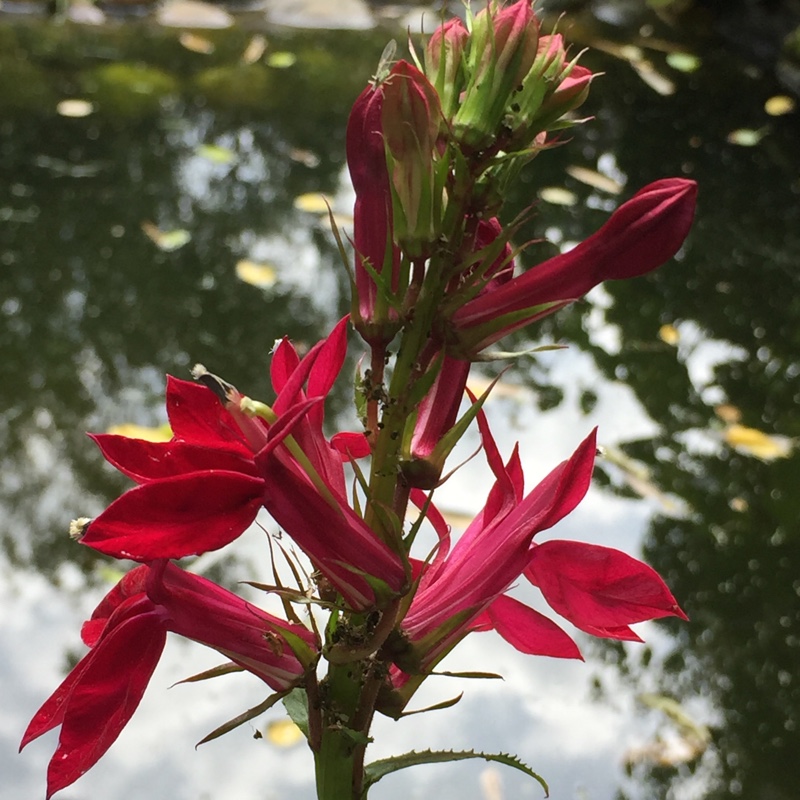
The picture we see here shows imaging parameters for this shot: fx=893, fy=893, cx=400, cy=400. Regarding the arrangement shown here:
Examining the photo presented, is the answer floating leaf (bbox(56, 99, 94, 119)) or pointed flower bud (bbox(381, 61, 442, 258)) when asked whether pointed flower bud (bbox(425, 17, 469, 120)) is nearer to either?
pointed flower bud (bbox(381, 61, 442, 258))

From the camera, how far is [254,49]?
2.14 metres

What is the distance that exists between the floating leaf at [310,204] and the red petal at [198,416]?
1.30 meters

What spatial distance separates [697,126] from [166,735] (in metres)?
1.72

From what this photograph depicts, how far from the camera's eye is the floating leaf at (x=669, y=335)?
1.37 m

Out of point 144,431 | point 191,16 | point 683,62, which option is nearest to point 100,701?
point 144,431

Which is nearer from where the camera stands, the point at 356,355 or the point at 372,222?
the point at 372,222

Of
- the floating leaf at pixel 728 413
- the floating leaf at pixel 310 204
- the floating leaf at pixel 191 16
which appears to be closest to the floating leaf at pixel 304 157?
the floating leaf at pixel 310 204

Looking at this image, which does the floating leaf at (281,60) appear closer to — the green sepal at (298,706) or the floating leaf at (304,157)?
the floating leaf at (304,157)

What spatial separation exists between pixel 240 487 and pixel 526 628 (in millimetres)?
143

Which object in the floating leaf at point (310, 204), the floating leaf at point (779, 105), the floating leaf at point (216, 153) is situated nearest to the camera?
the floating leaf at point (310, 204)

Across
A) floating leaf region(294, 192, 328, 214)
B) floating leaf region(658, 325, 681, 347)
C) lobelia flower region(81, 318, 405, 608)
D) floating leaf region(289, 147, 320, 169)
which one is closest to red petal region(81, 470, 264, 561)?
lobelia flower region(81, 318, 405, 608)

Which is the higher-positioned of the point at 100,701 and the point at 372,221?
the point at 372,221

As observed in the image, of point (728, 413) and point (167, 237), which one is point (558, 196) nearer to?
point (728, 413)

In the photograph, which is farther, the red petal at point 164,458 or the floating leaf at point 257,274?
the floating leaf at point 257,274
